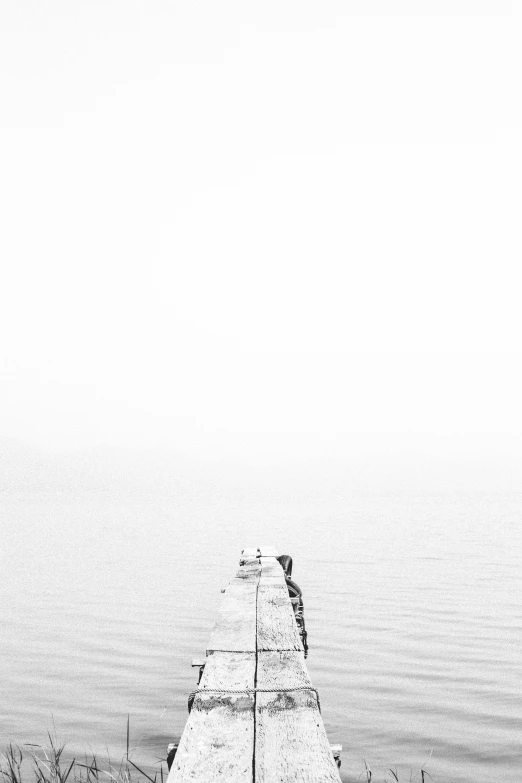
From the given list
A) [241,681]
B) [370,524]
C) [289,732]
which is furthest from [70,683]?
[370,524]

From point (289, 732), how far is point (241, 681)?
103cm

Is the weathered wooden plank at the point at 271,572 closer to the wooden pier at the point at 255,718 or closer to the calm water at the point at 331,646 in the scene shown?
the calm water at the point at 331,646

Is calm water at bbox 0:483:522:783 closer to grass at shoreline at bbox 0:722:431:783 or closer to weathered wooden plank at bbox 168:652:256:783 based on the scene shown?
grass at shoreline at bbox 0:722:431:783

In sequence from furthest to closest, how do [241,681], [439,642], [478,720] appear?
[439,642]
[478,720]
[241,681]

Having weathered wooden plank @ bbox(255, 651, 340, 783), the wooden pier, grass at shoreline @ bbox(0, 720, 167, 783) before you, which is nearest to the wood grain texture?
the wooden pier

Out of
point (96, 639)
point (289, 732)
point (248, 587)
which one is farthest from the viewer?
point (96, 639)

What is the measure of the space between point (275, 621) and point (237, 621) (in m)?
0.41

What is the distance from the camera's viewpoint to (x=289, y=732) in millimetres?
3918

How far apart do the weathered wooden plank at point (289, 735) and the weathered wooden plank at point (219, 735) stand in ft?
0.22

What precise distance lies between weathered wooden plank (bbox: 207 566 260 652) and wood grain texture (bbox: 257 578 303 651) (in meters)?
0.08

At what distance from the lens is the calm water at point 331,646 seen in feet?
26.6

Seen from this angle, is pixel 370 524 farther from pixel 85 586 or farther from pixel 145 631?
pixel 145 631

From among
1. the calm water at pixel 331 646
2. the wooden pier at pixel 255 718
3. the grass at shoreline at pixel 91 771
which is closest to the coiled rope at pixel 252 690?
the wooden pier at pixel 255 718

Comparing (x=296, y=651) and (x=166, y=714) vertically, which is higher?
(x=296, y=651)
